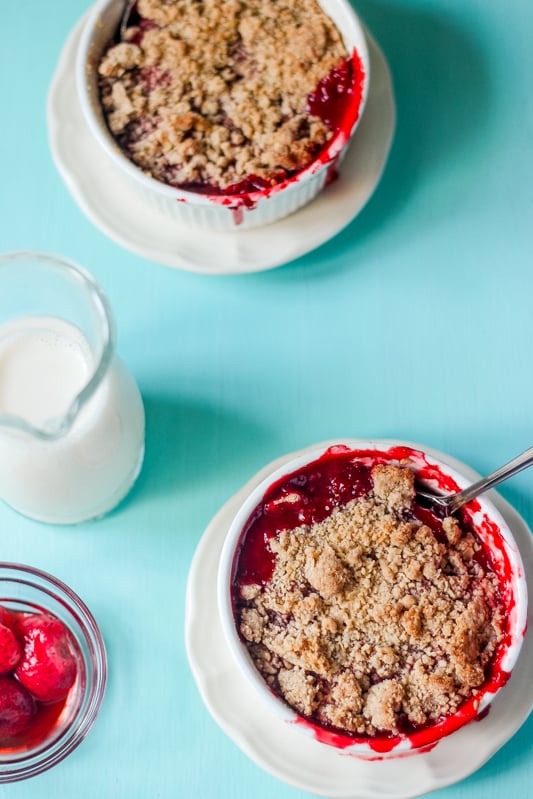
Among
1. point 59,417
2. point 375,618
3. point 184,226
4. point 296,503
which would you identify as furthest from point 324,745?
point 184,226

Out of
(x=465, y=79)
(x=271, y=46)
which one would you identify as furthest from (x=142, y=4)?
(x=465, y=79)

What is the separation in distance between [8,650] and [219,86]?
91cm

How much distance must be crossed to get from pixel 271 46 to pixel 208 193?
0.89 feet

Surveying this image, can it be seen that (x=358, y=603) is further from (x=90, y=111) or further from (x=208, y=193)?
(x=90, y=111)

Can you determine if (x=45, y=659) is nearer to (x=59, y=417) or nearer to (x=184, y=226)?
(x=59, y=417)

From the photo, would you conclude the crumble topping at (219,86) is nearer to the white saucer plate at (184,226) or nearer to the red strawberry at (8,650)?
the white saucer plate at (184,226)

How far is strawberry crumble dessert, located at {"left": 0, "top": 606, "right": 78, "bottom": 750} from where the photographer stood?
1.57 metres

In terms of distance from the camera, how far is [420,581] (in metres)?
1.48

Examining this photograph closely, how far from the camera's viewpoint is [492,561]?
4.96 feet

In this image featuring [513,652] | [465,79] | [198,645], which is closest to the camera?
[513,652]

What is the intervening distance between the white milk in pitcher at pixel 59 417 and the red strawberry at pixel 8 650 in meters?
0.18

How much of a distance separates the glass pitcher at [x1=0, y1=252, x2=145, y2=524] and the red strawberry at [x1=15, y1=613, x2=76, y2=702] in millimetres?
169

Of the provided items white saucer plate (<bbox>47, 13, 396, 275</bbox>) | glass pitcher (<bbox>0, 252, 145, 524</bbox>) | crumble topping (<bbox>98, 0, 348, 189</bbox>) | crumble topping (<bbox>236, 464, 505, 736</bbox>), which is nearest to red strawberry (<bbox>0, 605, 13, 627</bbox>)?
glass pitcher (<bbox>0, 252, 145, 524</bbox>)

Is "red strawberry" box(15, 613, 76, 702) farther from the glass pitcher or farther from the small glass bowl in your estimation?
the glass pitcher
